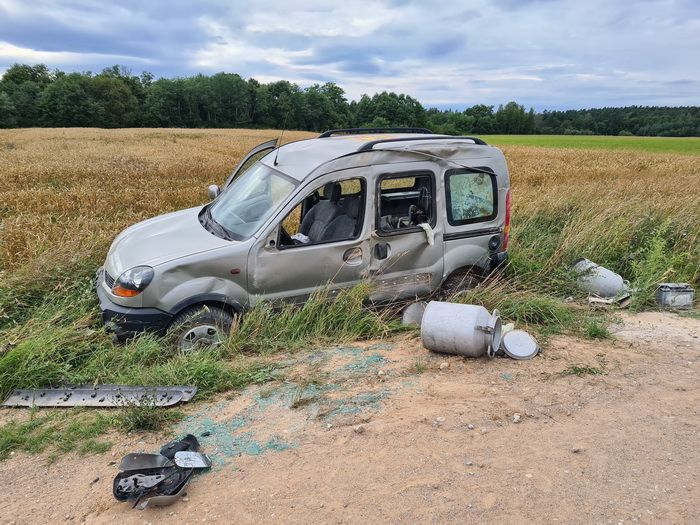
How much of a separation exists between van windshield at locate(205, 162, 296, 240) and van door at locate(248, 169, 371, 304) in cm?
22

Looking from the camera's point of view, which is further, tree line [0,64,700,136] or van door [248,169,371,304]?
tree line [0,64,700,136]

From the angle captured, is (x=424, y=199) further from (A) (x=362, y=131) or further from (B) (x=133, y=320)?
→ (B) (x=133, y=320)

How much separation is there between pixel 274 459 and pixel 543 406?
1952 mm

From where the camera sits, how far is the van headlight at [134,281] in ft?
15.0

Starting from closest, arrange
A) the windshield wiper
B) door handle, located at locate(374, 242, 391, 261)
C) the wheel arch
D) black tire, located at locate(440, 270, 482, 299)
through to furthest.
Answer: the wheel arch, the windshield wiper, door handle, located at locate(374, 242, 391, 261), black tire, located at locate(440, 270, 482, 299)

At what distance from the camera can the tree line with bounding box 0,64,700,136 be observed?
80.7 metres

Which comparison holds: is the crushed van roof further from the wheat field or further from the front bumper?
the wheat field

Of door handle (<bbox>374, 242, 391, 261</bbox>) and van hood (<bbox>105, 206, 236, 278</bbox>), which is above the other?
van hood (<bbox>105, 206, 236, 278</bbox>)

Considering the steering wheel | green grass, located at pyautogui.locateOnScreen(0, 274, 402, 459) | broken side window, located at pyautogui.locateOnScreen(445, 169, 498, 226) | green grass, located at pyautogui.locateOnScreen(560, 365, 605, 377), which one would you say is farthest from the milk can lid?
the steering wheel

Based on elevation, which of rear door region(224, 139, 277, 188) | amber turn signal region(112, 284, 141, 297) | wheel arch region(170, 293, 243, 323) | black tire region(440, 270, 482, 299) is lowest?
black tire region(440, 270, 482, 299)

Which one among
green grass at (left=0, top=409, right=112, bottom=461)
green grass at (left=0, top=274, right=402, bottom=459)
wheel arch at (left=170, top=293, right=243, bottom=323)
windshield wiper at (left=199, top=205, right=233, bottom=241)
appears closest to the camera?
green grass at (left=0, top=409, right=112, bottom=461)

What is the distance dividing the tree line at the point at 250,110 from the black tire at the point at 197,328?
7709 centimetres

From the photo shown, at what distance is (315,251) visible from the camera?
17.1 feet

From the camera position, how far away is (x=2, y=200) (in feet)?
35.1
